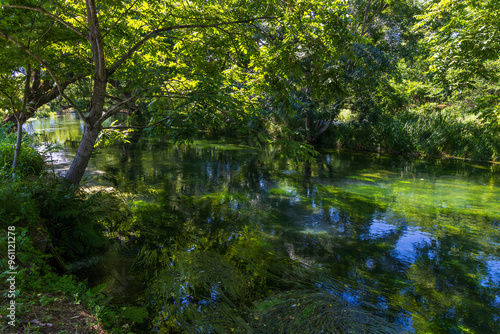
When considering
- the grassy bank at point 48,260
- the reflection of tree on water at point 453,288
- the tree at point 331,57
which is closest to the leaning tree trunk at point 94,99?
the grassy bank at point 48,260

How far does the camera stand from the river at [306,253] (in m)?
3.31

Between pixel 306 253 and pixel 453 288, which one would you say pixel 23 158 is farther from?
pixel 453 288

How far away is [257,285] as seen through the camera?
3.83 metres

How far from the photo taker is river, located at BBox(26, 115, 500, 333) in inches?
130

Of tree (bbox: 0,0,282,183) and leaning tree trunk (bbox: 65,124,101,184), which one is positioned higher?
tree (bbox: 0,0,282,183)

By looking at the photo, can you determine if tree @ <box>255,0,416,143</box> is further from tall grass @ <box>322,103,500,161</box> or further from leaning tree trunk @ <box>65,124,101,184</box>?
leaning tree trunk @ <box>65,124,101,184</box>

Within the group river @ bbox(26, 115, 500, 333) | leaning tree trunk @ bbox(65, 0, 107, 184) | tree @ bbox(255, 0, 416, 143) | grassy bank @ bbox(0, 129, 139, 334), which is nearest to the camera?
grassy bank @ bbox(0, 129, 139, 334)

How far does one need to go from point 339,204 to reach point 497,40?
211 inches

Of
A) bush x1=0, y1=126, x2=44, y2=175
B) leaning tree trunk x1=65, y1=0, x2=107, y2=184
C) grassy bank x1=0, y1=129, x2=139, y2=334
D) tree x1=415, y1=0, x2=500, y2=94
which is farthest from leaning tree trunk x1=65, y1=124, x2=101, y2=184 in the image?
tree x1=415, y1=0, x2=500, y2=94

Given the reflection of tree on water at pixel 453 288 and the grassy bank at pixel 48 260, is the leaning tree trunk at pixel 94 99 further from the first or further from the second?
the reflection of tree on water at pixel 453 288

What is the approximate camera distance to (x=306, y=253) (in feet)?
15.8

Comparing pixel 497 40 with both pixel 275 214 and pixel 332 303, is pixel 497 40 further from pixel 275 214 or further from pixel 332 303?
pixel 332 303

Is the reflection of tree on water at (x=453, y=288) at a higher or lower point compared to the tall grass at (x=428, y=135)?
lower

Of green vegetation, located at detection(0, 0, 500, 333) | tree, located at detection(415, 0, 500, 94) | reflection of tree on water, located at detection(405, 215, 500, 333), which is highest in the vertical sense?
tree, located at detection(415, 0, 500, 94)
